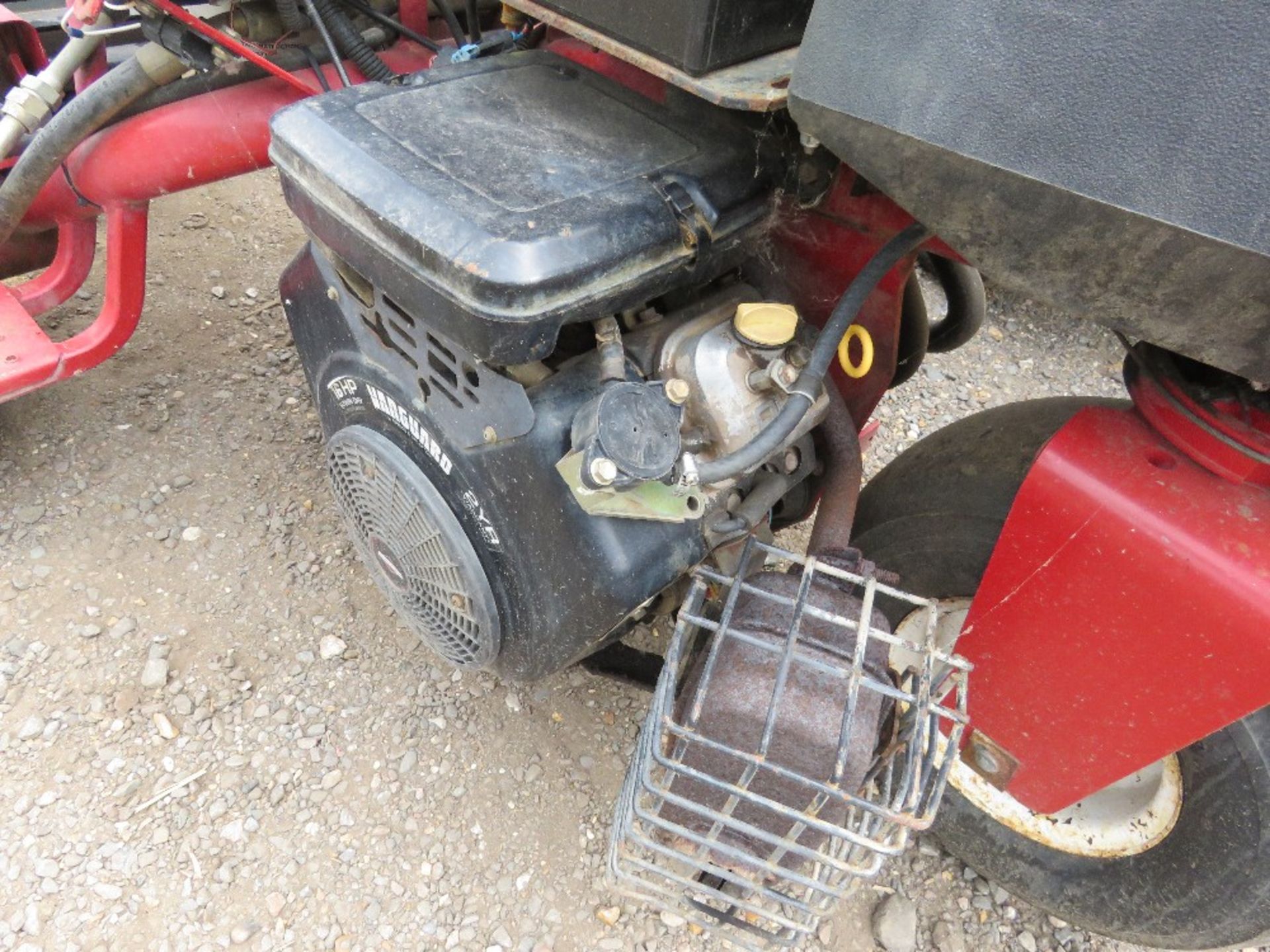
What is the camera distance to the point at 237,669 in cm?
170

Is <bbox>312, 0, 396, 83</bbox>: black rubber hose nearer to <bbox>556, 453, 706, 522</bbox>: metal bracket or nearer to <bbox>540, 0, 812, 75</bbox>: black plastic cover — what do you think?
<bbox>540, 0, 812, 75</bbox>: black plastic cover

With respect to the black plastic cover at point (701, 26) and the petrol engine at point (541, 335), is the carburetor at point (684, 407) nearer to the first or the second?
the petrol engine at point (541, 335)

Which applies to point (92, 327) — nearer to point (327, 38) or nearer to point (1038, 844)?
point (327, 38)

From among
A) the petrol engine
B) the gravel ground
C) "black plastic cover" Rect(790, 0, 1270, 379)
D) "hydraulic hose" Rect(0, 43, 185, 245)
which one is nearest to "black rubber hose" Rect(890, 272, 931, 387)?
the petrol engine

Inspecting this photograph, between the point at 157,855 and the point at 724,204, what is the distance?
1.36 meters

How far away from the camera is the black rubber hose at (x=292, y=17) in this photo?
141cm

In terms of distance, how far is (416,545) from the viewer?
48.6 inches

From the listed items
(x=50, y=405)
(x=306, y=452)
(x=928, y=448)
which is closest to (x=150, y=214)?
(x=50, y=405)

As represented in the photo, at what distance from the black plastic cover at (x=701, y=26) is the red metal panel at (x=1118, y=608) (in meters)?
0.57

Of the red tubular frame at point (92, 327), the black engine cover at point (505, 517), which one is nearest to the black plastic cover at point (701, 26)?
the black engine cover at point (505, 517)

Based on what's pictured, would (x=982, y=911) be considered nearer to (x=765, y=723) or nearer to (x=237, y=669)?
(x=765, y=723)

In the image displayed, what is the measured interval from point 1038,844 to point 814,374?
3.15 ft

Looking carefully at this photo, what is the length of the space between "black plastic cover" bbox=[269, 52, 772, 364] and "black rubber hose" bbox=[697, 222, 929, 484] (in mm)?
151

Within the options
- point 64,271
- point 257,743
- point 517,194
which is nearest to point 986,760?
point 517,194
